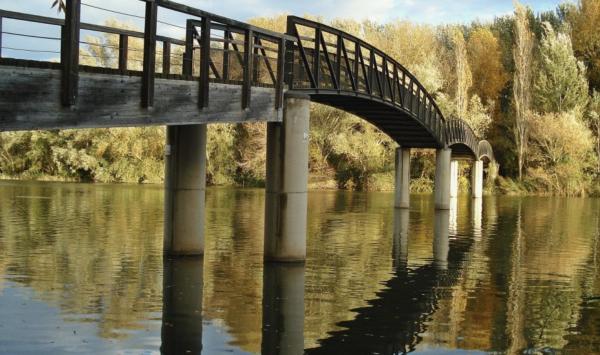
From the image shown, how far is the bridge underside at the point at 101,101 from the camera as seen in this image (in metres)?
13.5

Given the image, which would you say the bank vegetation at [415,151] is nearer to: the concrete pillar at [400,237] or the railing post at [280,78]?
the concrete pillar at [400,237]

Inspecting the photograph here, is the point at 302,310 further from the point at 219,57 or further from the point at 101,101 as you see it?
the point at 219,57

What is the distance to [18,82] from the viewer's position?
13.5 metres

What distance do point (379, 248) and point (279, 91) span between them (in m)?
7.49

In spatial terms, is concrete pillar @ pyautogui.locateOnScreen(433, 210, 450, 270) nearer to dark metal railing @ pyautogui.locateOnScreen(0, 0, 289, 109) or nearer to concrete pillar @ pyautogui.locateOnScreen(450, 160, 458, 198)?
dark metal railing @ pyautogui.locateOnScreen(0, 0, 289, 109)

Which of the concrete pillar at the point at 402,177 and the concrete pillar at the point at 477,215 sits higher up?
the concrete pillar at the point at 402,177

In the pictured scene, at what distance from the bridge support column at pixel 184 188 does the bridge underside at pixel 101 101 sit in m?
2.54

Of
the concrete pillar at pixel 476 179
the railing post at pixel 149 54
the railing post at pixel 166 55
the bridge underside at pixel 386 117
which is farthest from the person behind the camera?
the concrete pillar at pixel 476 179

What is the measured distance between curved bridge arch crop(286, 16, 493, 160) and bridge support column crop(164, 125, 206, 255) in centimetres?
310

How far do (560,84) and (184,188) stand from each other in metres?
63.5

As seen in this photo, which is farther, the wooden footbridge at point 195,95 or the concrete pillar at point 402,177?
the concrete pillar at point 402,177

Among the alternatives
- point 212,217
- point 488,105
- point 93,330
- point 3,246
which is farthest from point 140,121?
point 488,105

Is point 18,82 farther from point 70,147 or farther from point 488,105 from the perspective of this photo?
point 488,105

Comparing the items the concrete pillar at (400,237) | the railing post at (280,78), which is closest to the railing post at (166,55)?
the railing post at (280,78)
